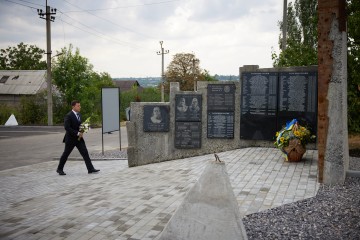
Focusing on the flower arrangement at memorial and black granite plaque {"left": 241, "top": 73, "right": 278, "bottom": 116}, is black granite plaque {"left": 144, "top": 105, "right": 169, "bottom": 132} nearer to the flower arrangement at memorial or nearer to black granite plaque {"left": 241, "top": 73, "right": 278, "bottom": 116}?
black granite plaque {"left": 241, "top": 73, "right": 278, "bottom": 116}

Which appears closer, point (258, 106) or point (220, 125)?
point (258, 106)

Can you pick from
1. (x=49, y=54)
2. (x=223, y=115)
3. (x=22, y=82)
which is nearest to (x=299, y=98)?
(x=223, y=115)

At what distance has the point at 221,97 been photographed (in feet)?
34.4

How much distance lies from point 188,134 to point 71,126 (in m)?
3.38

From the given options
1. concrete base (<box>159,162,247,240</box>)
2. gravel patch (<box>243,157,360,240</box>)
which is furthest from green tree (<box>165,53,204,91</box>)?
concrete base (<box>159,162,247,240</box>)

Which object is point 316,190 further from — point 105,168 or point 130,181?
point 105,168

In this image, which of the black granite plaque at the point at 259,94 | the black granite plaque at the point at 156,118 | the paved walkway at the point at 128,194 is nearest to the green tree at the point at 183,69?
the black granite plaque at the point at 156,118

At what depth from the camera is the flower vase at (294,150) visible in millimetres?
8383

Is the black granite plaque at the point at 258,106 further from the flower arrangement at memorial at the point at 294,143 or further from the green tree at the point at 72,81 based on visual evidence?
the green tree at the point at 72,81

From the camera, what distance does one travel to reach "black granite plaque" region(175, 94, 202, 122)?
1066cm

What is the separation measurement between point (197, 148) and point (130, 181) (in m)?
3.14

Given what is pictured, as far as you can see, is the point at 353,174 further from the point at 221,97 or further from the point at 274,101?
the point at 221,97

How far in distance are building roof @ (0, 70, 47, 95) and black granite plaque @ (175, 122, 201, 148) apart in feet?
142

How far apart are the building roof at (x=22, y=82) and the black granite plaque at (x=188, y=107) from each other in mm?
43166
